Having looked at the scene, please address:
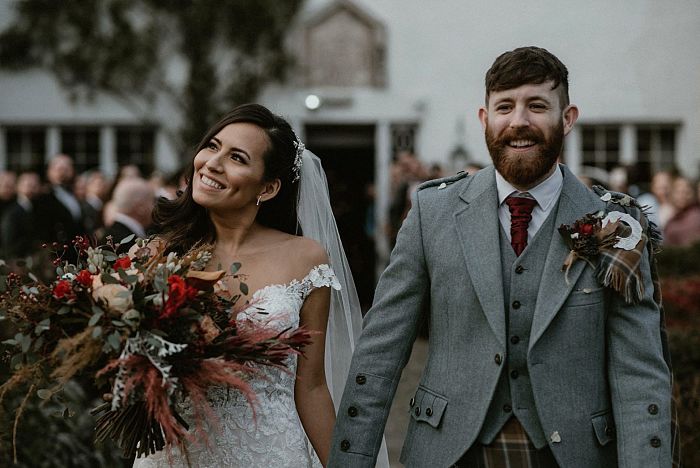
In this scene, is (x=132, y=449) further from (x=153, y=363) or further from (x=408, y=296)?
(x=408, y=296)

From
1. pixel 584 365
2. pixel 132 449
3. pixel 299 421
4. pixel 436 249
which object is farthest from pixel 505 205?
pixel 132 449

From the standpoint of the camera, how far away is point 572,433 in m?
3.22

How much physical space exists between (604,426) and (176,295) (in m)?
1.49

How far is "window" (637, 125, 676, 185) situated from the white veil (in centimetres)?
1333

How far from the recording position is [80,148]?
17.1 meters

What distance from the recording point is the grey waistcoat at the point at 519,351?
129 inches

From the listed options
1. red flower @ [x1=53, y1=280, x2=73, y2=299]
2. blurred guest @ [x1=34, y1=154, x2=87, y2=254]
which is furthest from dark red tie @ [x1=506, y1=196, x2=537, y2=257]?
blurred guest @ [x1=34, y1=154, x2=87, y2=254]

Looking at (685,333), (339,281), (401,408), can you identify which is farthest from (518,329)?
(401,408)

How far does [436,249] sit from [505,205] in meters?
0.29

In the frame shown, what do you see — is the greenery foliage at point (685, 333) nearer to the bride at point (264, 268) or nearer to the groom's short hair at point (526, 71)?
the bride at point (264, 268)

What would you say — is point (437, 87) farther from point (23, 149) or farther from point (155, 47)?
point (23, 149)

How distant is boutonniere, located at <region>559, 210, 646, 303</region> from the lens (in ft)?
10.6

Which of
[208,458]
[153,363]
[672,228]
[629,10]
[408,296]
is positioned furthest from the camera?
[629,10]

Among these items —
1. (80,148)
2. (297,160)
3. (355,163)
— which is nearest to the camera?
(297,160)
